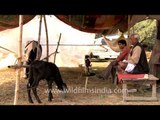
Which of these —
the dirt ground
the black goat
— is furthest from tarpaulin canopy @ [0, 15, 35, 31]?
the black goat

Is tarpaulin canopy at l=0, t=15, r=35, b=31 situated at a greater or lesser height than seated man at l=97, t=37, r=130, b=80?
greater

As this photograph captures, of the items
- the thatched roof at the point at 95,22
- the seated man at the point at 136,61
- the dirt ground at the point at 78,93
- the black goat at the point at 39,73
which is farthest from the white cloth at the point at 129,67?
the thatched roof at the point at 95,22

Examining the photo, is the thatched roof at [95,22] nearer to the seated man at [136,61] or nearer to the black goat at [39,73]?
the seated man at [136,61]

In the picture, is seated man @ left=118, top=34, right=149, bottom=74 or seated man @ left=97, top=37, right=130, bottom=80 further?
seated man @ left=97, top=37, right=130, bottom=80

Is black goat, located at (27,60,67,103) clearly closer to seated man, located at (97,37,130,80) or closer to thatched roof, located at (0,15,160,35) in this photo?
seated man, located at (97,37,130,80)

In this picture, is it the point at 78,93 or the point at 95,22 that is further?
the point at 95,22

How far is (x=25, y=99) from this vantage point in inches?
260

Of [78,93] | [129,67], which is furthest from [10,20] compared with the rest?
[129,67]

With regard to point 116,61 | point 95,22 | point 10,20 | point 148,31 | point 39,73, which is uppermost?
point 148,31

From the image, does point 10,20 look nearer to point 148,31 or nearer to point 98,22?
point 98,22

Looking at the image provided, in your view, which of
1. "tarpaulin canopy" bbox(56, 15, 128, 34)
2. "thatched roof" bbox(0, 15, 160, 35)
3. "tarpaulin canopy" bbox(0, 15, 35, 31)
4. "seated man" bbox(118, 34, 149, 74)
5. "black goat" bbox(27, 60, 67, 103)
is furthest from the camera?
"tarpaulin canopy" bbox(56, 15, 128, 34)

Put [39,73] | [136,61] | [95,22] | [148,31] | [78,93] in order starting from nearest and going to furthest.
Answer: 1. [39,73]
2. [136,61]
3. [78,93]
4. [95,22]
5. [148,31]
